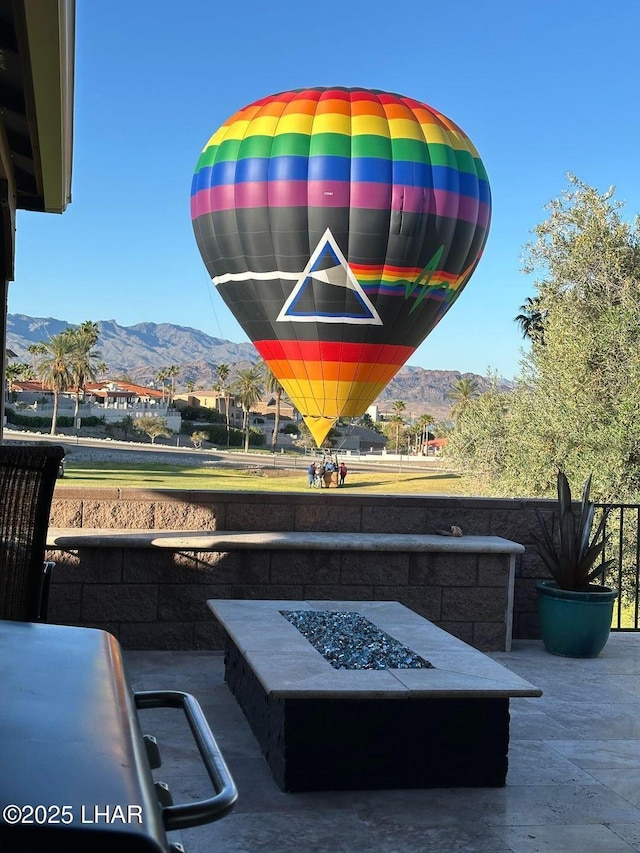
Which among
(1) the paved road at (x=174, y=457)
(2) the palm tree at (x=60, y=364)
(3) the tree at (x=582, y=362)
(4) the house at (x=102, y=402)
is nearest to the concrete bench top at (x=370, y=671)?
(3) the tree at (x=582, y=362)

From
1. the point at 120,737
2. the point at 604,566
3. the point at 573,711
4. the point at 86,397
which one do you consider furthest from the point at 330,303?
the point at 86,397

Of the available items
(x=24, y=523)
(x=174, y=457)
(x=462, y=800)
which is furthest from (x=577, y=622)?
(x=174, y=457)

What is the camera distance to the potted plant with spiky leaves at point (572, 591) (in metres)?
6.80

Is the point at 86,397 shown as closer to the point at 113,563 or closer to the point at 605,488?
the point at 605,488

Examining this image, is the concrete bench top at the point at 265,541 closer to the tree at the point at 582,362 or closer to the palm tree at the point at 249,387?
the tree at the point at 582,362

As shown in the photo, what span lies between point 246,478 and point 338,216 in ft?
141

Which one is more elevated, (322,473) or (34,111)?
(34,111)

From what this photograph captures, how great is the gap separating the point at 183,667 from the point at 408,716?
2.39 metres

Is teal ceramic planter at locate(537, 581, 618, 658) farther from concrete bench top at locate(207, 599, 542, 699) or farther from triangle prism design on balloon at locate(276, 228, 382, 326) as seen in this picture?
triangle prism design on balloon at locate(276, 228, 382, 326)

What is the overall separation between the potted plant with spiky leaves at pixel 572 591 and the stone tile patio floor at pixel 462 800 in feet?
4.01

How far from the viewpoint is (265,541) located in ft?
21.6

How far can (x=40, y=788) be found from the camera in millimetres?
776

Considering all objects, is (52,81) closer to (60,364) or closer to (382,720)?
(382,720)

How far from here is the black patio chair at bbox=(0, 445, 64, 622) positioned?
3.48 metres
